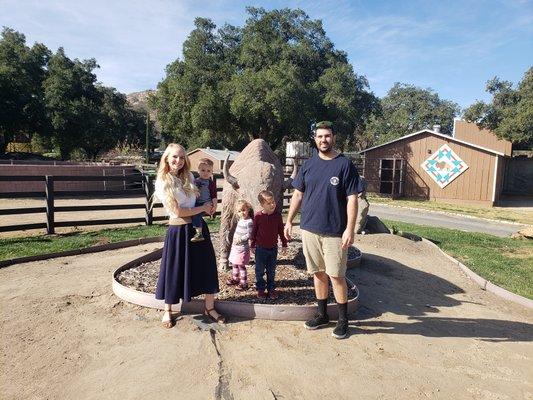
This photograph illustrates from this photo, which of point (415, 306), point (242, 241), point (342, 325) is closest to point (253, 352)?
point (342, 325)

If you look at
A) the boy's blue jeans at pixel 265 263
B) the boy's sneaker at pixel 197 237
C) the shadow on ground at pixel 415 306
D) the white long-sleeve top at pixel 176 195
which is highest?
the white long-sleeve top at pixel 176 195

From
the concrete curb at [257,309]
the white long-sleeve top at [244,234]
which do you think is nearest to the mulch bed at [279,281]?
the concrete curb at [257,309]

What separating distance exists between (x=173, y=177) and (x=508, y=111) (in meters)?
22.9

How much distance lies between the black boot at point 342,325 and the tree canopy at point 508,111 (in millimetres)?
20935

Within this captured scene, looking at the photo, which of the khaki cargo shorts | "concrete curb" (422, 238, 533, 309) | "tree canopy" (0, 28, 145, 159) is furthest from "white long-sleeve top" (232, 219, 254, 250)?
"tree canopy" (0, 28, 145, 159)

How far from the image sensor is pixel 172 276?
13.2 feet

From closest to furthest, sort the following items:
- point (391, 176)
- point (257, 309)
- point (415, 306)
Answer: point (257, 309)
point (415, 306)
point (391, 176)

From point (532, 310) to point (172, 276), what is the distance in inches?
198

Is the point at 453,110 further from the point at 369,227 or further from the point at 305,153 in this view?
the point at 369,227

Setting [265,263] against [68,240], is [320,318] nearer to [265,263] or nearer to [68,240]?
[265,263]

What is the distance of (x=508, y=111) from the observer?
21.4 metres

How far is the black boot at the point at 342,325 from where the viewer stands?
3986 millimetres

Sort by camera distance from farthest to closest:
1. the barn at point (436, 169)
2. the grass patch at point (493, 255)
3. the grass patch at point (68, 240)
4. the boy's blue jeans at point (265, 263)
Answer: the barn at point (436, 169) < the grass patch at point (68, 240) < the grass patch at point (493, 255) < the boy's blue jeans at point (265, 263)

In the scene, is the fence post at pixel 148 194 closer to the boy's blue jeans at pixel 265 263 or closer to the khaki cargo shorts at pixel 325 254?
the boy's blue jeans at pixel 265 263
